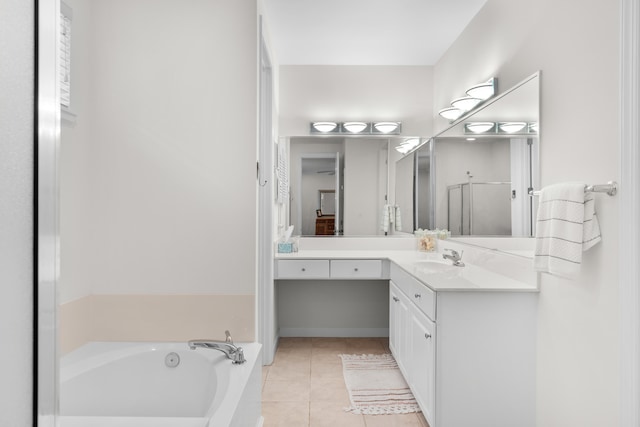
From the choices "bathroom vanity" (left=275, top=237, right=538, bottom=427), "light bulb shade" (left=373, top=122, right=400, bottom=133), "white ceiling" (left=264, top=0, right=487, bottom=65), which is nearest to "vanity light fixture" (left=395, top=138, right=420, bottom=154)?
"light bulb shade" (left=373, top=122, right=400, bottom=133)

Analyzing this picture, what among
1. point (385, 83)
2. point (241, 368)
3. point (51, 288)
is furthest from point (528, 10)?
point (51, 288)

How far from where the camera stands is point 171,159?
2098mm

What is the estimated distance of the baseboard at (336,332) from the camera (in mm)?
3834

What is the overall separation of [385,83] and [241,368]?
10.1ft

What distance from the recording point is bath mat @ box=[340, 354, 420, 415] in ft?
7.99

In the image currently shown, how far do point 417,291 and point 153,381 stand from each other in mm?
1526

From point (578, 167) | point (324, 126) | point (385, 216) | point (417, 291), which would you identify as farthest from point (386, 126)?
point (578, 167)

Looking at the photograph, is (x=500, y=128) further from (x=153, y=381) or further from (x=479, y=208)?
(x=153, y=381)

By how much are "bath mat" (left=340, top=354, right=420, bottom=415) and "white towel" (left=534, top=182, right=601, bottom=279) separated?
1327mm

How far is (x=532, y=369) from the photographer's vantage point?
200 centimetres

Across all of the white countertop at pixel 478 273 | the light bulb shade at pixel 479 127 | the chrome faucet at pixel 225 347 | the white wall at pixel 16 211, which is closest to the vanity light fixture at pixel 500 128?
the light bulb shade at pixel 479 127

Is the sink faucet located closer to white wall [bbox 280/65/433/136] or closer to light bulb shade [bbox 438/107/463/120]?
light bulb shade [bbox 438/107/463/120]

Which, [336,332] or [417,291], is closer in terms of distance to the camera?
[417,291]

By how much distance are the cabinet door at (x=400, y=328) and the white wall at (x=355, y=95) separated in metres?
1.74
